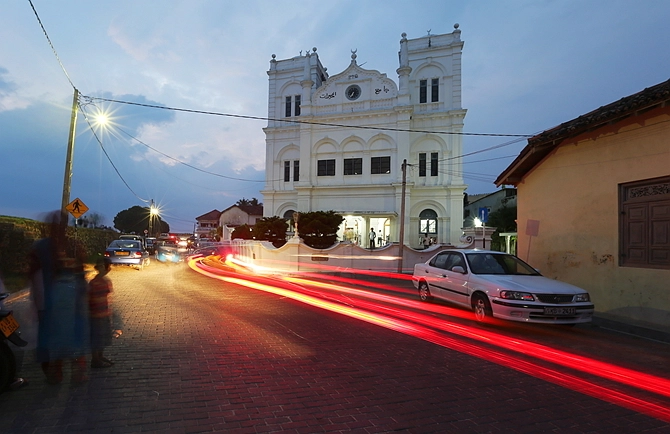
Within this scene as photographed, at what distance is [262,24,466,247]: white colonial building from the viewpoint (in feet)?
114

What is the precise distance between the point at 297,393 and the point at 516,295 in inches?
185

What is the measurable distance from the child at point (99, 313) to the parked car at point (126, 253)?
50.9 feet

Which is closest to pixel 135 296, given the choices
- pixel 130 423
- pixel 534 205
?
pixel 130 423

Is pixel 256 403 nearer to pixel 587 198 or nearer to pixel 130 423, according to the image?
pixel 130 423

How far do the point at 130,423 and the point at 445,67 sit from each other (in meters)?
37.5

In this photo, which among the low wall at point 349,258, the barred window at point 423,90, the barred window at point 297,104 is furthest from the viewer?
the barred window at point 297,104

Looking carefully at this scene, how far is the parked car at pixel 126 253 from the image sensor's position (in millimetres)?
19188

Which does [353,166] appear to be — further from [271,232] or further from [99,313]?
[99,313]

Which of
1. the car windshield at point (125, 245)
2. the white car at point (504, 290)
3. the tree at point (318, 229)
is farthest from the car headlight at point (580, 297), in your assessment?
the tree at point (318, 229)

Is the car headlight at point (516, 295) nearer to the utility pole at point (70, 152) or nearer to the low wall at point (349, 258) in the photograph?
the low wall at point (349, 258)

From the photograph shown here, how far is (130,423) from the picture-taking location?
3619 mm

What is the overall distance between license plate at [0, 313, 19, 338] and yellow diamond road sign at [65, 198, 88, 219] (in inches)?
549

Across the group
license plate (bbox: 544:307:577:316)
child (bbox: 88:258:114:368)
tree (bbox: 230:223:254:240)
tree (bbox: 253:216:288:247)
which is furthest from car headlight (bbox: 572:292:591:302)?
tree (bbox: 230:223:254:240)

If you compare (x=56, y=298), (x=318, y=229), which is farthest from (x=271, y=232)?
(x=56, y=298)
